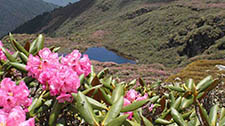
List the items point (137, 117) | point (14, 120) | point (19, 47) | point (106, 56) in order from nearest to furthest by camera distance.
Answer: point (14, 120) → point (137, 117) → point (19, 47) → point (106, 56)

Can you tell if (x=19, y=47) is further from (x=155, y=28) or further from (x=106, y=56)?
(x=155, y=28)

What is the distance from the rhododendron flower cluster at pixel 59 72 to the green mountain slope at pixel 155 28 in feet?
92.4

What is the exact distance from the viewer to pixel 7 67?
159cm

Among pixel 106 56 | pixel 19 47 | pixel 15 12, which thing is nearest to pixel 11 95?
pixel 19 47

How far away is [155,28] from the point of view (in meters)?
49.9

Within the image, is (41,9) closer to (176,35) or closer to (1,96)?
(176,35)

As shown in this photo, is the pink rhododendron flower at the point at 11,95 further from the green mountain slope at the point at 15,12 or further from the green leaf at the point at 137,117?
the green mountain slope at the point at 15,12

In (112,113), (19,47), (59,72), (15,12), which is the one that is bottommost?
(15,12)

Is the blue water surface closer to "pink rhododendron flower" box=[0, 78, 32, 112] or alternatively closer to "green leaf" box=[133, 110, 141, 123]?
"green leaf" box=[133, 110, 141, 123]

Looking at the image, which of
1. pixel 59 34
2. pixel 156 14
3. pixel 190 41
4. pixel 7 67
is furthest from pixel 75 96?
pixel 59 34

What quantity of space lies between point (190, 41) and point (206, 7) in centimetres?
1277

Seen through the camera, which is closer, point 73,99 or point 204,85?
point 73,99

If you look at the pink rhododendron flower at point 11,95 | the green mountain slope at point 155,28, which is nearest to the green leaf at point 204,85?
the pink rhododendron flower at point 11,95

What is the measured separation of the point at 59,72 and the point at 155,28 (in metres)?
50.0
